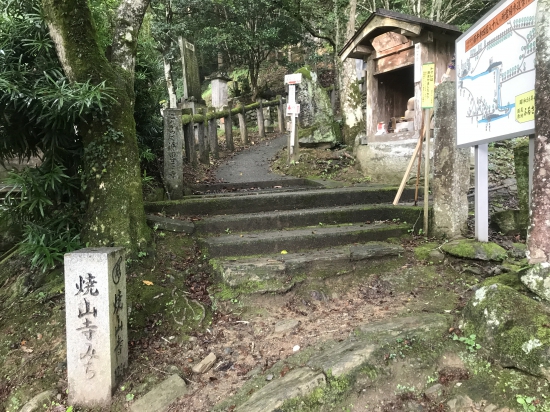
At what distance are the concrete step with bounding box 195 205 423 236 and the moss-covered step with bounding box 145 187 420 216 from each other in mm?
241

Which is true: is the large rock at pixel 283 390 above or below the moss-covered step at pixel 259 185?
below

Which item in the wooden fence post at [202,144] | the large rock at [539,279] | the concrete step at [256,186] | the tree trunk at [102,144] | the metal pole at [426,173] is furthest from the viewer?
the wooden fence post at [202,144]

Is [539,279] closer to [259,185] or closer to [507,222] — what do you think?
[507,222]

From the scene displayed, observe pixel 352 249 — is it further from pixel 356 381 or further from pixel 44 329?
pixel 44 329

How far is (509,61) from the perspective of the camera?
3238mm

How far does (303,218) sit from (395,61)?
4.54m

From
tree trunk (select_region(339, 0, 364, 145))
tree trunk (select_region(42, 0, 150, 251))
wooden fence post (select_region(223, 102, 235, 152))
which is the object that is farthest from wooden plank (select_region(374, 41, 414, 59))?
tree trunk (select_region(42, 0, 150, 251))

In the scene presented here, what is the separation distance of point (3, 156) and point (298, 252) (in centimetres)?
385

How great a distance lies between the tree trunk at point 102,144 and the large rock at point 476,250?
3.56m

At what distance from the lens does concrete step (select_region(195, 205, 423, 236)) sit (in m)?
5.12

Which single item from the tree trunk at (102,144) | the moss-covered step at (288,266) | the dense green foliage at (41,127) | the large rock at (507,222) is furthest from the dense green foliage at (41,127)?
the large rock at (507,222)

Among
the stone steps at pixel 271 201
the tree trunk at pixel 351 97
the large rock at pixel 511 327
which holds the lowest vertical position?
the large rock at pixel 511 327

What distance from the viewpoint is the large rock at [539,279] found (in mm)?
2764

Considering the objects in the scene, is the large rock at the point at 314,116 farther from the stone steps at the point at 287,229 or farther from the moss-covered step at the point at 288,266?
the moss-covered step at the point at 288,266
